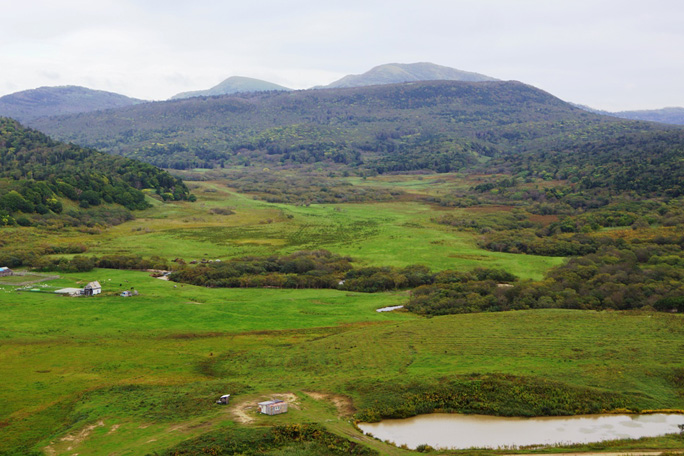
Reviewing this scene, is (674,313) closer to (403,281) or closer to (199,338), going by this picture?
(403,281)

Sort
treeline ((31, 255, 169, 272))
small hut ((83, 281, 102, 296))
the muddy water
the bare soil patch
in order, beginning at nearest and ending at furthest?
the muddy water
the bare soil patch
small hut ((83, 281, 102, 296))
treeline ((31, 255, 169, 272))

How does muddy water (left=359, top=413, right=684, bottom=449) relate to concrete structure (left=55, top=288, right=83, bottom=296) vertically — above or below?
below

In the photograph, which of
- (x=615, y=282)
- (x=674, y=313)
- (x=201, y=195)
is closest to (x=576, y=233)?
(x=615, y=282)

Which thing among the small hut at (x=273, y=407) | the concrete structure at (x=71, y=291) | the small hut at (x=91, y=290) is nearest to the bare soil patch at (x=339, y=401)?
the small hut at (x=273, y=407)

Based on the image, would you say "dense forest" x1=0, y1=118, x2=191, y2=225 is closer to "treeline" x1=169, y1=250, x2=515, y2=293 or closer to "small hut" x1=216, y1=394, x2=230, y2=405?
"treeline" x1=169, y1=250, x2=515, y2=293

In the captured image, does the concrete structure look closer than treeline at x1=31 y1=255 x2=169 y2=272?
Yes

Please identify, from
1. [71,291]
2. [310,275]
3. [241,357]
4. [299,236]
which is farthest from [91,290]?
[299,236]

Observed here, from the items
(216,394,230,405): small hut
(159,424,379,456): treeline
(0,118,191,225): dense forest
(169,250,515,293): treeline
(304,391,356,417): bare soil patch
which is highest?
(0,118,191,225): dense forest

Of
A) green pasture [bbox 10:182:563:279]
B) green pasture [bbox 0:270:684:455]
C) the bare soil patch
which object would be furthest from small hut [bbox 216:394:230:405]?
green pasture [bbox 10:182:563:279]
